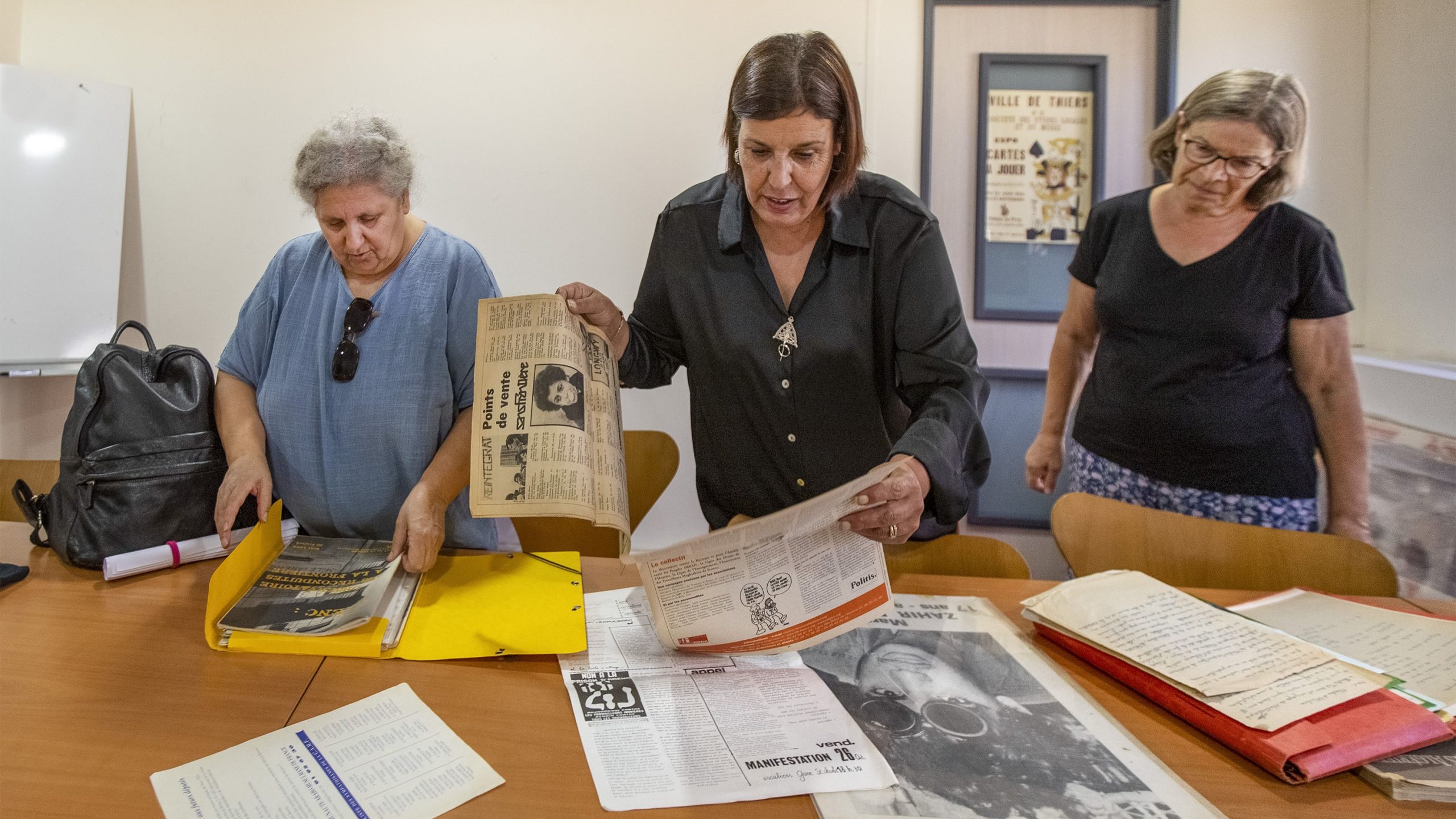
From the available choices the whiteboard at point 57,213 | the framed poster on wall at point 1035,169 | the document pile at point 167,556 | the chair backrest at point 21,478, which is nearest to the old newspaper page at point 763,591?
the document pile at point 167,556

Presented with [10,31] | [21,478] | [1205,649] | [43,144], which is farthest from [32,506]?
[10,31]

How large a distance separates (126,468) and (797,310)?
3.74 feet

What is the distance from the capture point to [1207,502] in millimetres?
1876

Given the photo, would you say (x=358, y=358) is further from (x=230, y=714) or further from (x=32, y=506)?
(x=230, y=714)

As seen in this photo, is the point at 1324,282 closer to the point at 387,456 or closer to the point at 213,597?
the point at 387,456

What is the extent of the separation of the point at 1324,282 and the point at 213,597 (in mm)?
2090

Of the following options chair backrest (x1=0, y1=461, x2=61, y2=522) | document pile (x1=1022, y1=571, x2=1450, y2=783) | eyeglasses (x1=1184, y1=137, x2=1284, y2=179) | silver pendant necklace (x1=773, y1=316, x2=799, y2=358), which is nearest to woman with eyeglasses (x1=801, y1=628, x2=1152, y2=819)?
document pile (x1=1022, y1=571, x2=1450, y2=783)

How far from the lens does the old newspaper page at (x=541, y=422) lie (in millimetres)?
1082

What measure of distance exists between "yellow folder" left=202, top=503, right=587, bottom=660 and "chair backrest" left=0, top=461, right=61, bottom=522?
0.98m

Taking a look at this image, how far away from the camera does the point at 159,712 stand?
98 cm

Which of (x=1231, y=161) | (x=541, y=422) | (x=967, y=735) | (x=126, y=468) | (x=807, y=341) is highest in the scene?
(x=1231, y=161)

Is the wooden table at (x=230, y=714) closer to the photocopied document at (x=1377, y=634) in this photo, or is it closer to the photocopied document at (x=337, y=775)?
the photocopied document at (x=337, y=775)

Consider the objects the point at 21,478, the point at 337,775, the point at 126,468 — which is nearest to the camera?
the point at 337,775

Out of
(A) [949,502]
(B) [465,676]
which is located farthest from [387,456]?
(A) [949,502]
